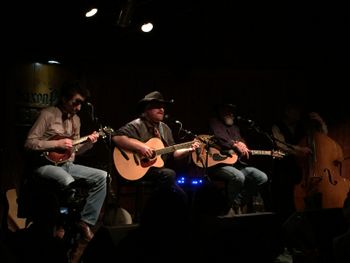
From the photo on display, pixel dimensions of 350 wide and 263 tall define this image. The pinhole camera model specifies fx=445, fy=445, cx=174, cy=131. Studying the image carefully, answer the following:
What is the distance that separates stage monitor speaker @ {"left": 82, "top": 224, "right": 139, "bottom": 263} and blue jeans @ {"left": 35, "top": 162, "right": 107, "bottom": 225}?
154cm

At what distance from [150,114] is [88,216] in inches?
62.9


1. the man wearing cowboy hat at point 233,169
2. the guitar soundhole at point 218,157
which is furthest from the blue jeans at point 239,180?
the guitar soundhole at point 218,157

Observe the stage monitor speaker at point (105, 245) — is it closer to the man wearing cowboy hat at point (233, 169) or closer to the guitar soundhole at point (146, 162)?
the guitar soundhole at point (146, 162)

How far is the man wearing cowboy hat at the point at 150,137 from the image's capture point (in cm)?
548

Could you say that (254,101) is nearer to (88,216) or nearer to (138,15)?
(138,15)

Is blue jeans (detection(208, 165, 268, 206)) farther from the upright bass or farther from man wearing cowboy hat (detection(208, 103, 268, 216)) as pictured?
the upright bass

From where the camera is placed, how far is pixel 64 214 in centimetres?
458

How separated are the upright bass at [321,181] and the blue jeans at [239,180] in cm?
56

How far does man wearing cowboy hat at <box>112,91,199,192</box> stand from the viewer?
5.48m

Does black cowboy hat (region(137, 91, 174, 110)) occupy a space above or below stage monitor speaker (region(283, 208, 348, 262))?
above

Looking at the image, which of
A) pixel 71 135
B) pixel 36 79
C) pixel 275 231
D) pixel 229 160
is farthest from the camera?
pixel 36 79

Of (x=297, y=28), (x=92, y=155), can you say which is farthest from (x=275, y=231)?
(x=297, y=28)

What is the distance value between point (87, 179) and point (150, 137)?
1.10m

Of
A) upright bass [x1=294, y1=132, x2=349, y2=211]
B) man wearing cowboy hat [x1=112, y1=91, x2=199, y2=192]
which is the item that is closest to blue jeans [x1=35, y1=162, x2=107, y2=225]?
man wearing cowboy hat [x1=112, y1=91, x2=199, y2=192]
